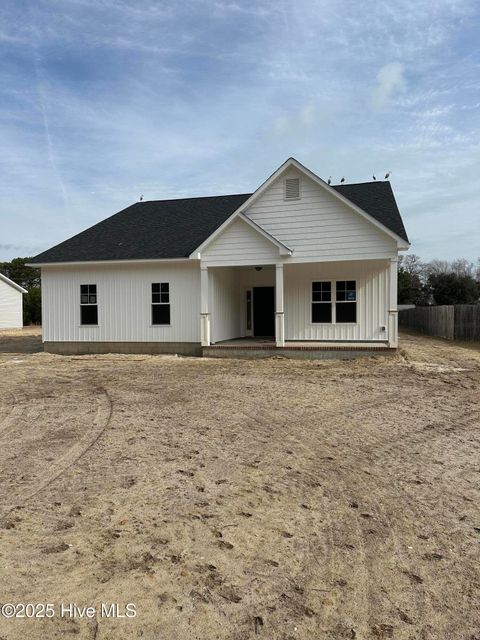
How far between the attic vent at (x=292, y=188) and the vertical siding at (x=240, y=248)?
1.73m

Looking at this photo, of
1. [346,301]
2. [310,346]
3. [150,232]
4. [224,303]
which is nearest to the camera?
[310,346]

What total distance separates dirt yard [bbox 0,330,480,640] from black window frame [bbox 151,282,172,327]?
331 inches

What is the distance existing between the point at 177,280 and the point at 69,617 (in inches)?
574

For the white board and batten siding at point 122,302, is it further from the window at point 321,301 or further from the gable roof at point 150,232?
the window at point 321,301

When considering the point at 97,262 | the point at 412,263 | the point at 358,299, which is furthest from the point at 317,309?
the point at 412,263

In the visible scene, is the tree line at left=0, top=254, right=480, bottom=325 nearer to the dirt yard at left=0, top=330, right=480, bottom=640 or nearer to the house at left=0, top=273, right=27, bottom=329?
the house at left=0, top=273, right=27, bottom=329

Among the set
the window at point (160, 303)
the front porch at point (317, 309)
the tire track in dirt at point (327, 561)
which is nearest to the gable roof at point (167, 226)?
the window at point (160, 303)

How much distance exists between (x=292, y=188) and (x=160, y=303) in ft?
19.7

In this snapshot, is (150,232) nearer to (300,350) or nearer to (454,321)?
(300,350)

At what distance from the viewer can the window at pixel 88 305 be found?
57.9 ft

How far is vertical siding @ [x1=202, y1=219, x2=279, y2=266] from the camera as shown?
15.5 metres

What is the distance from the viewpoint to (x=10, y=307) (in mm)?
39531

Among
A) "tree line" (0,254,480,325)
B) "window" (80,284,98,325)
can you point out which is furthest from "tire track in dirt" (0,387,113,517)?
"tree line" (0,254,480,325)

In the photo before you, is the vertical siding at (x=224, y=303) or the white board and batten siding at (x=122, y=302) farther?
the white board and batten siding at (x=122, y=302)
